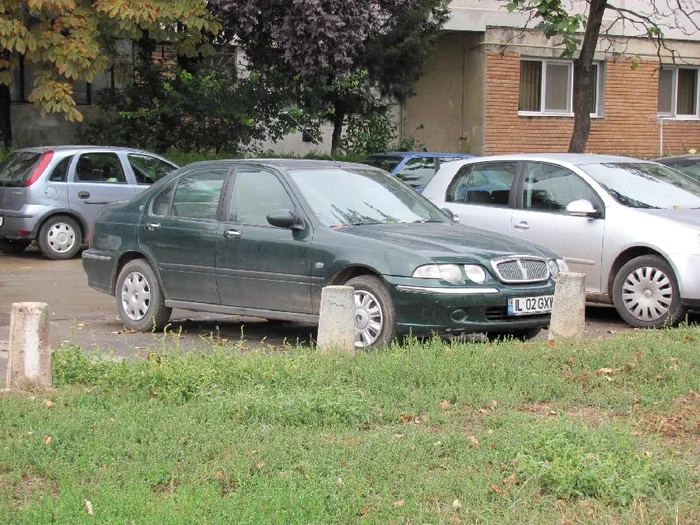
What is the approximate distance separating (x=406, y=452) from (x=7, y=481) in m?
1.91

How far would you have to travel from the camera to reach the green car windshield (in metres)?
9.30

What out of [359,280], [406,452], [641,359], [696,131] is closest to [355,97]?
[696,131]

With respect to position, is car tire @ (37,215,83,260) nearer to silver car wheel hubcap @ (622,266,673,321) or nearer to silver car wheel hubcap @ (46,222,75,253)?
silver car wheel hubcap @ (46,222,75,253)

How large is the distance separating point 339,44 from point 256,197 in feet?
36.5

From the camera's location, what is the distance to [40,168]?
1722 centimetres

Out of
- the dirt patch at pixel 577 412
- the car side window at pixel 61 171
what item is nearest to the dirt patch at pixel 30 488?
the dirt patch at pixel 577 412

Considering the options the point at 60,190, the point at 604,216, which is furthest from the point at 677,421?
the point at 60,190

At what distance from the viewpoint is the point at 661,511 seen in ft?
15.1

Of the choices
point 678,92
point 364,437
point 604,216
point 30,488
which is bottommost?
point 30,488

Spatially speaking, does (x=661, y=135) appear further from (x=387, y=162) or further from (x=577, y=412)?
(x=577, y=412)

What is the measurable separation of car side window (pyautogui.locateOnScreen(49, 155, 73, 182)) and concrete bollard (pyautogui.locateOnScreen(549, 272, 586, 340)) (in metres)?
11.0

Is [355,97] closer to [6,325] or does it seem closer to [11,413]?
[6,325]

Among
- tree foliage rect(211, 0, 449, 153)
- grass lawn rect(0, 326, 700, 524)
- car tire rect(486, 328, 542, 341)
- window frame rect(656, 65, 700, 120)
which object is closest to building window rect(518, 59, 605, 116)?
window frame rect(656, 65, 700, 120)

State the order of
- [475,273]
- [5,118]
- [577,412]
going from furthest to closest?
[5,118] < [475,273] < [577,412]
